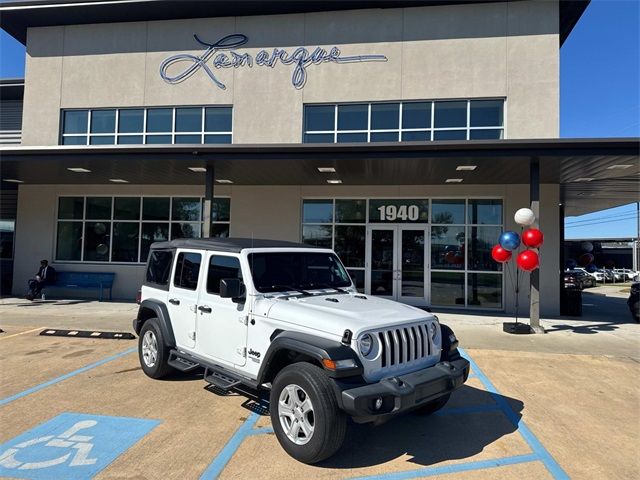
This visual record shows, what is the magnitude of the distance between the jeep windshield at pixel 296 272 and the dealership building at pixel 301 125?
229 inches

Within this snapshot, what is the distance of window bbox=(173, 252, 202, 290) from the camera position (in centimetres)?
514

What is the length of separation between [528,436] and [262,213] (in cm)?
1074

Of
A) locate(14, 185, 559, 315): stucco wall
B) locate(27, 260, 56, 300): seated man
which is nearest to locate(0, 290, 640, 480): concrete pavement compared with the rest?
locate(14, 185, 559, 315): stucco wall

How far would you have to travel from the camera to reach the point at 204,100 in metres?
14.1

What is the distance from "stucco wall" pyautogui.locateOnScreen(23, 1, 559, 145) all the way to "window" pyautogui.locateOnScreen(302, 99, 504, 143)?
0.96ft

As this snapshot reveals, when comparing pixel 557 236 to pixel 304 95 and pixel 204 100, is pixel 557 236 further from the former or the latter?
pixel 204 100

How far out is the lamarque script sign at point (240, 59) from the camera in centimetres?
1357

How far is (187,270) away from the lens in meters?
5.33

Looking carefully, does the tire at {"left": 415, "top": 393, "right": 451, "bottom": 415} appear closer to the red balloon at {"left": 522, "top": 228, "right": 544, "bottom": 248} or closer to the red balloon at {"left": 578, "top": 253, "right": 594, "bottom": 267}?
the red balloon at {"left": 522, "top": 228, "right": 544, "bottom": 248}

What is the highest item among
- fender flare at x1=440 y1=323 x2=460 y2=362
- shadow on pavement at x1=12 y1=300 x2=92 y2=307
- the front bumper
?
fender flare at x1=440 y1=323 x2=460 y2=362

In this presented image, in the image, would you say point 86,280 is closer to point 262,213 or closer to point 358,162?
point 262,213

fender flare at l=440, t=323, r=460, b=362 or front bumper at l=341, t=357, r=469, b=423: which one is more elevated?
fender flare at l=440, t=323, r=460, b=362

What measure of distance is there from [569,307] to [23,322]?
46.1 ft

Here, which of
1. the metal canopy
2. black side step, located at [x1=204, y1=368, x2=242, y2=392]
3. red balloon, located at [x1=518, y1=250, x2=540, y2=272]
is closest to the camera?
black side step, located at [x1=204, y1=368, x2=242, y2=392]
